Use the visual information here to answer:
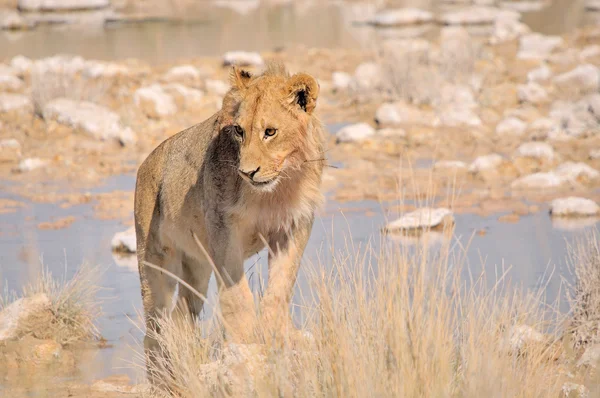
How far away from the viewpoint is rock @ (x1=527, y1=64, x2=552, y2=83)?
2019cm

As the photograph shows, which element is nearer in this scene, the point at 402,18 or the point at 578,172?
the point at 578,172

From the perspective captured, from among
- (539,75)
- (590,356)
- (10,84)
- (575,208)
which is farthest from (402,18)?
(590,356)

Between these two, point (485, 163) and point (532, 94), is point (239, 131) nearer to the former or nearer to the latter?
point (485, 163)

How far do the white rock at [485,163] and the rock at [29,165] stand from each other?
20.5 feet

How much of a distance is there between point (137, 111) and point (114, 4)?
26044mm

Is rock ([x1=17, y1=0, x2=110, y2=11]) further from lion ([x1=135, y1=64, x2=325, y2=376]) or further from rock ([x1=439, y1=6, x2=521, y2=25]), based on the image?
lion ([x1=135, y1=64, x2=325, y2=376])

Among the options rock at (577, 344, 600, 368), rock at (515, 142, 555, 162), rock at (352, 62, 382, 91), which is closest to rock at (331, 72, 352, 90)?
rock at (352, 62, 382, 91)

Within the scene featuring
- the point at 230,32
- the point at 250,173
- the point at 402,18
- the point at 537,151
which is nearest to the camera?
the point at 250,173

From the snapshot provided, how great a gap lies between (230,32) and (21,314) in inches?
961

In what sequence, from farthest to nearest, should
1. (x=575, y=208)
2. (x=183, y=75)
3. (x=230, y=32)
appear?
1. (x=230, y=32)
2. (x=183, y=75)
3. (x=575, y=208)

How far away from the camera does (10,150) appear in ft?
51.2

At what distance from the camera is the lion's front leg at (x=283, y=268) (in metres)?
5.95

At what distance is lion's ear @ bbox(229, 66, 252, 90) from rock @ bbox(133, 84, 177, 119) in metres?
11.6

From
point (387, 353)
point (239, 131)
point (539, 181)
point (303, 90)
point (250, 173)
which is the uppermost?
point (303, 90)
